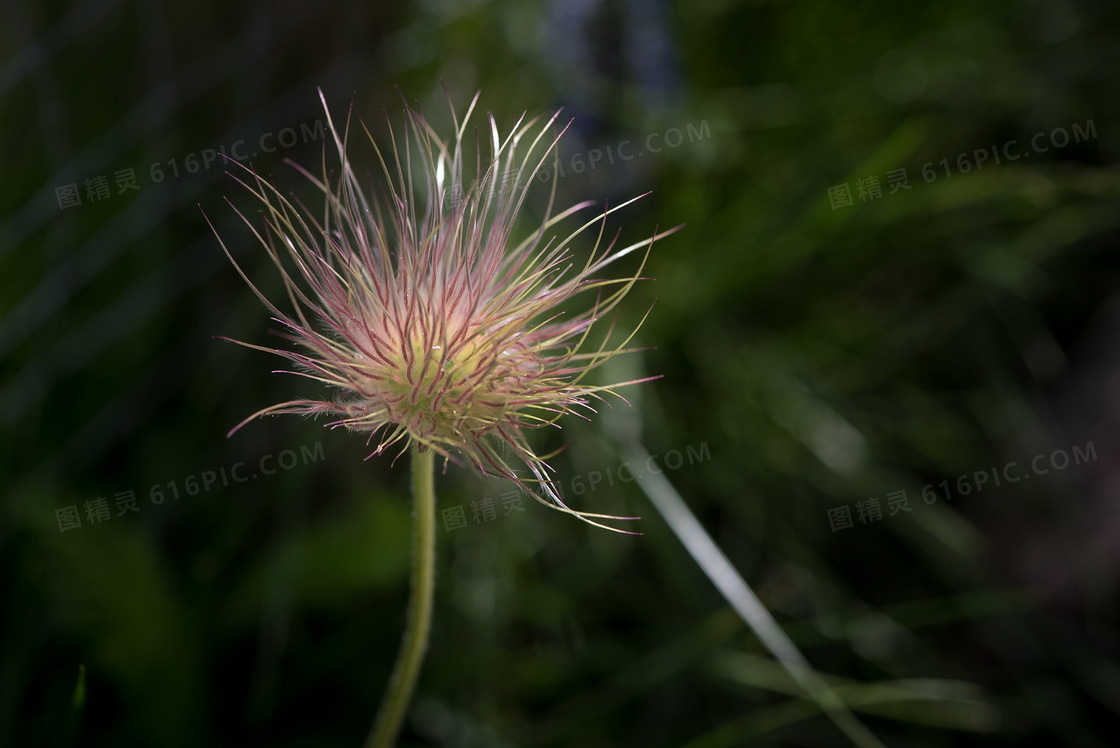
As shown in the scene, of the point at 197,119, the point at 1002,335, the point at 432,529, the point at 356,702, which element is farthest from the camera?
the point at 1002,335

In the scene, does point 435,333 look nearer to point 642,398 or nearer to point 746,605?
point 746,605

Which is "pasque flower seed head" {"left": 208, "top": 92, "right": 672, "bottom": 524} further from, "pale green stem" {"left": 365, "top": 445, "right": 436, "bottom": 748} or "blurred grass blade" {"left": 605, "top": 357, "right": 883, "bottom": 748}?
"blurred grass blade" {"left": 605, "top": 357, "right": 883, "bottom": 748}

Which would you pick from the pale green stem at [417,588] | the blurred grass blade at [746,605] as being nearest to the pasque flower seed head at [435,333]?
the pale green stem at [417,588]

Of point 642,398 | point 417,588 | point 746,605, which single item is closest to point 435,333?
point 417,588

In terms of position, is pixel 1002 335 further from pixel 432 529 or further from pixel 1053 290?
pixel 432 529

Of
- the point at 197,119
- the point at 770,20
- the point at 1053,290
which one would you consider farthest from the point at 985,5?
the point at 197,119

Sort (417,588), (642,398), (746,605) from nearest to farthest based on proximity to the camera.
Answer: (417,588)
(746,605)
(642,398)
